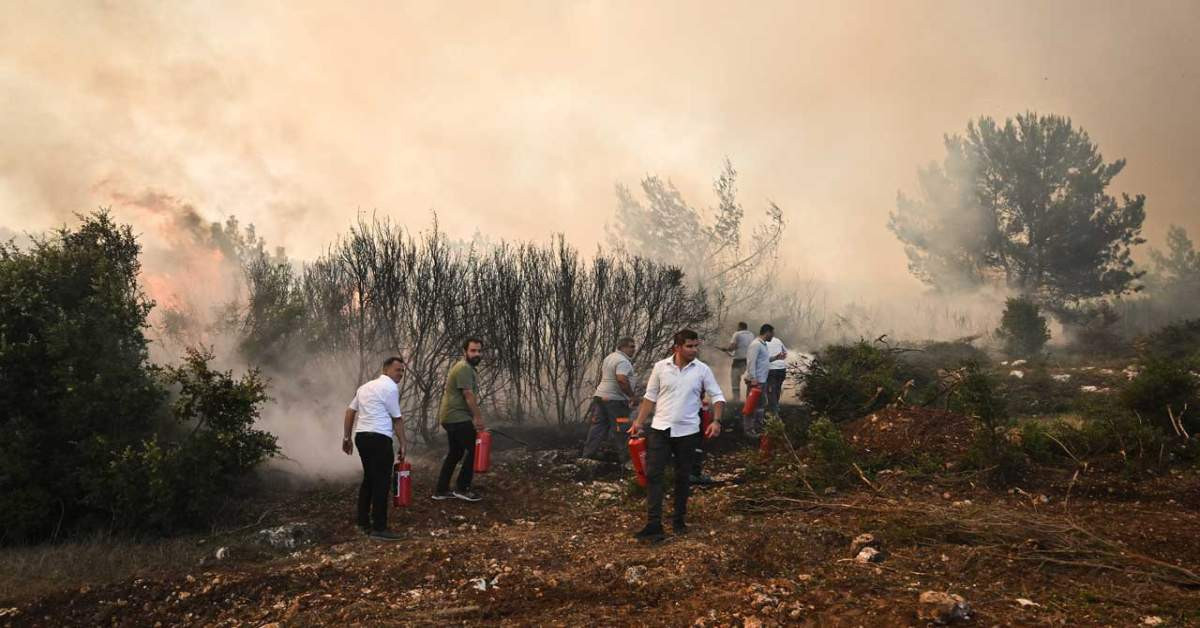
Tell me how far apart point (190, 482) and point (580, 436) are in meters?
6.22

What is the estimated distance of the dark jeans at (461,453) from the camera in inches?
285

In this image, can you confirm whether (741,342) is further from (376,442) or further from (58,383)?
(58,383)

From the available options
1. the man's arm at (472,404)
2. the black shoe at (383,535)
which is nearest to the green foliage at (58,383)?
the black shoe at (383,535)

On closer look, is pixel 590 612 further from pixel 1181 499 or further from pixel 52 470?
pixel 1181 499

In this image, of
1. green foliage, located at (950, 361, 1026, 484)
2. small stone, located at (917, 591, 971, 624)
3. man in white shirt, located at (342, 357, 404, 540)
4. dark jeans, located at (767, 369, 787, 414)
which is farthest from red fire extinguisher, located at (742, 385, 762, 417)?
small stone, located at (917, 591, 971, 624)

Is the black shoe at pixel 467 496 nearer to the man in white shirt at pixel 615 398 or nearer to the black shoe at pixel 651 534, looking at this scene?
the man in white shirt at pixel 615 398

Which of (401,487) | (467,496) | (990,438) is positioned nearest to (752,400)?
(990,438)

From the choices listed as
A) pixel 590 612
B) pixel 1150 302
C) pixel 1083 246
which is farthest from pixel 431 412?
pixel 1150 302

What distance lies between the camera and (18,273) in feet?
20.4

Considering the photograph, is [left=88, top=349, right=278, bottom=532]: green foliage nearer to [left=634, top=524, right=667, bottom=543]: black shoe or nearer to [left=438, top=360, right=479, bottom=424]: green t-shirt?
[left=438, top=360, right=479, bottom=424]: green t-shirt

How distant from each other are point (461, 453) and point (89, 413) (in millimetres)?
3337

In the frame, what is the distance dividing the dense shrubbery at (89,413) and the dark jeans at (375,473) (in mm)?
1185

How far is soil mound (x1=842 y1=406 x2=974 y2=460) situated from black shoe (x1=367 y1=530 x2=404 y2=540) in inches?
209

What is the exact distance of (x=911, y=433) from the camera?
825 centimetres
